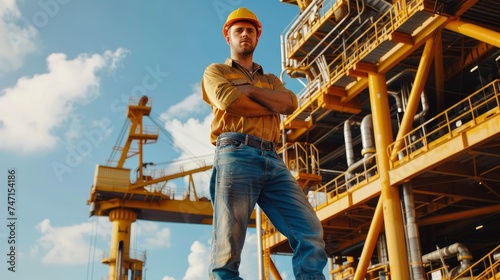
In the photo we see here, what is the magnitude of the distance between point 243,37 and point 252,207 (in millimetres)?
1269

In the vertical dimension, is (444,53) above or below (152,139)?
below

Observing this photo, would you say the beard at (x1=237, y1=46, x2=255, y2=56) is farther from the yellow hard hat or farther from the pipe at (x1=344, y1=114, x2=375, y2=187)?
the pipe at (x1=344, y1=114, x2=375, y2=187)

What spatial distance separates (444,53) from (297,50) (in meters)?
6.97

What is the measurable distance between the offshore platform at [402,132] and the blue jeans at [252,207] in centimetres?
1404

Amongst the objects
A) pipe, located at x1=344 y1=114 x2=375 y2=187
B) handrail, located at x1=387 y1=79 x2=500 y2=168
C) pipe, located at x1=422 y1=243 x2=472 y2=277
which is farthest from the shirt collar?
pipe, located at x1=422 y1=243 x2=472 y2=277

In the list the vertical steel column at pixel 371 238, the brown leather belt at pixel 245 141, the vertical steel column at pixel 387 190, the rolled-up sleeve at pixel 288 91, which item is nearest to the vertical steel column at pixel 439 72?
the vertical steel column at pixel 387 190

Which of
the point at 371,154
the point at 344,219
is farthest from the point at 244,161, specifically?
the point at 344,219

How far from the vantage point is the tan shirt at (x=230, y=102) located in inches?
163

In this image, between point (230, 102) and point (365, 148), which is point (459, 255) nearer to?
point (365, 148)

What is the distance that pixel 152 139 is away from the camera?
4934 cm

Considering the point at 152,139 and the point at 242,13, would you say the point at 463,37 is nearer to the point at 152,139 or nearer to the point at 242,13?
the point at 242,13

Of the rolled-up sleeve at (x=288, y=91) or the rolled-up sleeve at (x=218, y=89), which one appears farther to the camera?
the rolled-up sleeve at (x=288, y=91)

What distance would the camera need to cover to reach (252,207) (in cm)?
407

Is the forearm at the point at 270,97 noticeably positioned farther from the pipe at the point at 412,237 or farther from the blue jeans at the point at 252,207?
the pipe at the point at 412,237
